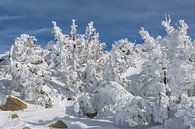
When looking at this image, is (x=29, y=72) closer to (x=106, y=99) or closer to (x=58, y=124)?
(x=106, y=99)

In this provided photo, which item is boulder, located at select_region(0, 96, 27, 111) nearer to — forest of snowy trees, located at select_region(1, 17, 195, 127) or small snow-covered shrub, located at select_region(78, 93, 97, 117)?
forest of snowy trees, located at select_region(1, 17, 195, 127)

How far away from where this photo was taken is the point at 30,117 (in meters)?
33.7

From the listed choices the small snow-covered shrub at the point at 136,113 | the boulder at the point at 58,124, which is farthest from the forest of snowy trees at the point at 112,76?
the boulder at the point at 58,124

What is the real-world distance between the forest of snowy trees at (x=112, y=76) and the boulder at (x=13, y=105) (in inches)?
58.2

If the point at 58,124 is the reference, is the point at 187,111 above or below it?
above

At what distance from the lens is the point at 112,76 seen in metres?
40.2

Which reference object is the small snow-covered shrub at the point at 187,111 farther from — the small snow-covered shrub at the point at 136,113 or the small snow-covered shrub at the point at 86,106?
the small snow-covered shrub at the point at 86,106

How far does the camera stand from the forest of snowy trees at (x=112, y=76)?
2911 cm

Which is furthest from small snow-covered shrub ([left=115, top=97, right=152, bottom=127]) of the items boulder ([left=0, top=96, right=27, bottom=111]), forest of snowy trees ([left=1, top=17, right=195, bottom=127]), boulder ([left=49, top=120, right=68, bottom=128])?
boulder ([left=0, top=96, right=27, bottom=111])

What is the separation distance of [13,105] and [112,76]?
357 inches

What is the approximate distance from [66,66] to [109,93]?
1402 centimetres

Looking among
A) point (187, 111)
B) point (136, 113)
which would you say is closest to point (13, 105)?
point (136, 113)

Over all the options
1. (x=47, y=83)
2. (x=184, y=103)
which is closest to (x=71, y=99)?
(x=47, y=83)

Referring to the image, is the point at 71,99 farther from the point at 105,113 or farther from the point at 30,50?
the point at 105,113
